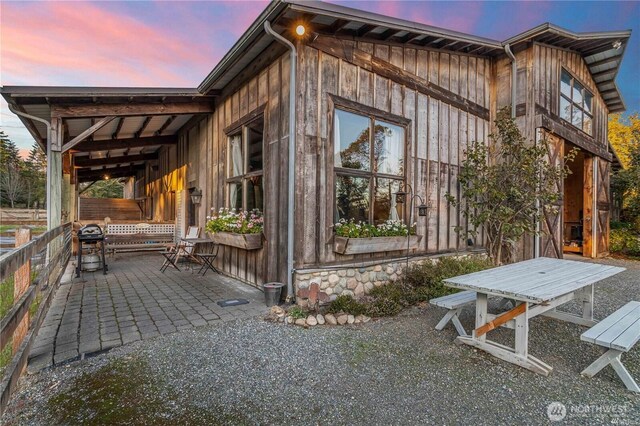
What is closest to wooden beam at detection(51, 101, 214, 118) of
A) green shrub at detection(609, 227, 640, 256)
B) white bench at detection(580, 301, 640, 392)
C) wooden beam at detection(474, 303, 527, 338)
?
wooden beam at detection(474, 303, 527, 338)

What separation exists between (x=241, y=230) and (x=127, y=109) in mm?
3098

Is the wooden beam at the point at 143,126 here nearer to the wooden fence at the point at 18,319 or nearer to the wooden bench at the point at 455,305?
the wooden fence at the point at 18,319

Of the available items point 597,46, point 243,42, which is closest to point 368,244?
point 243,42

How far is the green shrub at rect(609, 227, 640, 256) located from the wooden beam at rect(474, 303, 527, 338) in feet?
34.0

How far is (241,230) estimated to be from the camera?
15.7ft

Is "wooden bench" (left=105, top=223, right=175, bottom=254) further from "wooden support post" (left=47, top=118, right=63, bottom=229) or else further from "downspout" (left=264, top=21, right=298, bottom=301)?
"downspout" (left=264, top=21, right=298, bottom=301)

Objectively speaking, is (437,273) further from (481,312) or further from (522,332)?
(522,332)

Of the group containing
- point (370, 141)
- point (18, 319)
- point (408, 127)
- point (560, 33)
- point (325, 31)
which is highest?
point (560, 33)

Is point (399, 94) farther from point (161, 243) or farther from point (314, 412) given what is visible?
point (161, 243)

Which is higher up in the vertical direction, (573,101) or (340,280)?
(573,101)

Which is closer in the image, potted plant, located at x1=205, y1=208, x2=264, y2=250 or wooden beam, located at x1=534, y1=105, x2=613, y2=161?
potted plant, located at x1=205, y1=208, x2=264, y2=250

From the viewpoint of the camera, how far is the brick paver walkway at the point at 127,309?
2832 mm

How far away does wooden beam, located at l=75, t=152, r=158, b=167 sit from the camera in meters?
10.7

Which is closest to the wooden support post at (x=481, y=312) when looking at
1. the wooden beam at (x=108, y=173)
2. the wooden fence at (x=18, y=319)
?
the wooden fence at (x=18, y=319)
